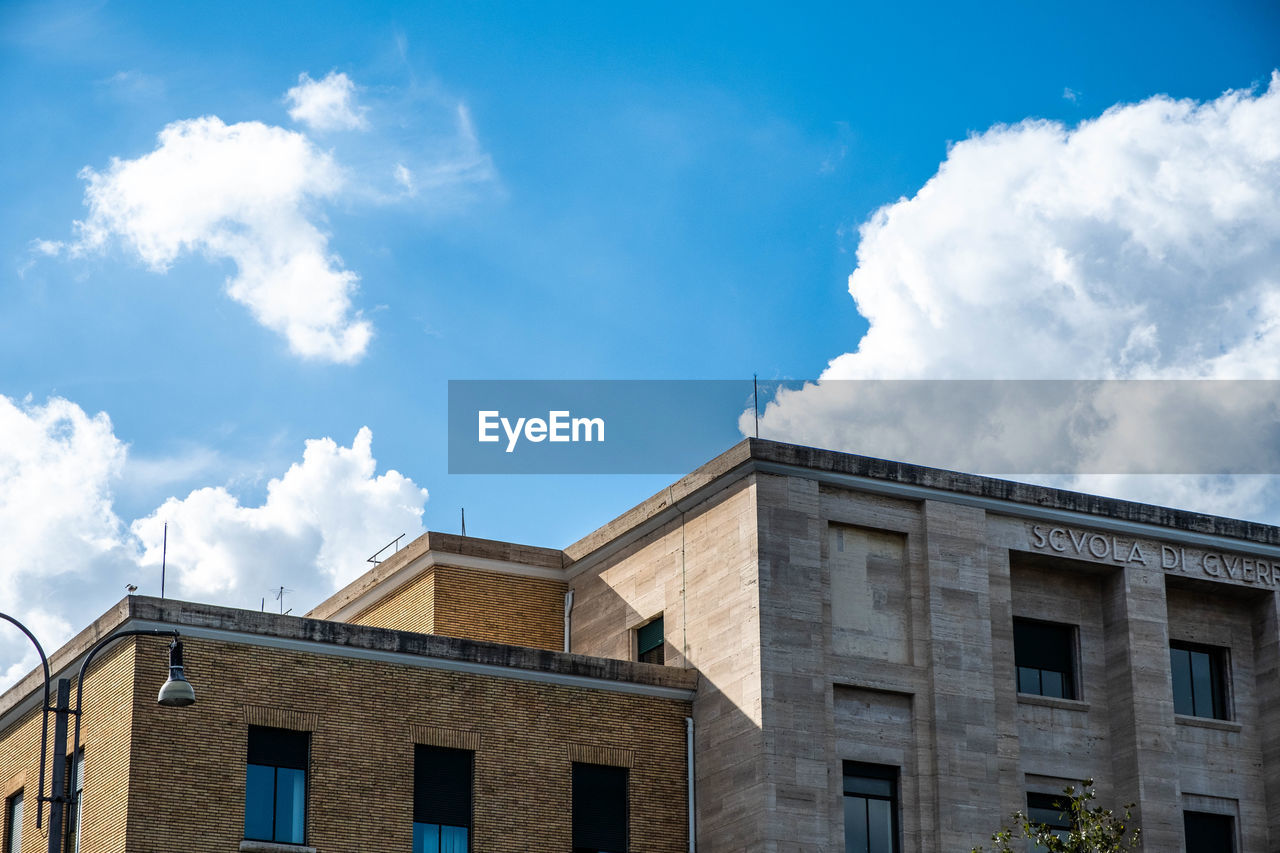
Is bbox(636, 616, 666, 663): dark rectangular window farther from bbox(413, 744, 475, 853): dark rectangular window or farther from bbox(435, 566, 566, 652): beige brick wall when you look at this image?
bbox(413, 744, 475, 853): dark rectangular window

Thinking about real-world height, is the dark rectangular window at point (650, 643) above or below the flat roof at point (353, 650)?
above

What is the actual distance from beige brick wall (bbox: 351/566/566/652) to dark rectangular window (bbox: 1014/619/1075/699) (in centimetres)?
1050

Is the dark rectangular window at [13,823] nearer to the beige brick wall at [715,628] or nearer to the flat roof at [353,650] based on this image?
the flat roof at [353,650]

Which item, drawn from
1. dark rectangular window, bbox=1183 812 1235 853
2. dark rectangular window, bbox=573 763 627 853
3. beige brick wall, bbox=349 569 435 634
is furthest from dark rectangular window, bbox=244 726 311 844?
dark rectangular window, bbox=1183 812 1235 853

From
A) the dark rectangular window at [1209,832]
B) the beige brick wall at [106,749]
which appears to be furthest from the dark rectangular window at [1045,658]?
the beige brick wall at [106,749]

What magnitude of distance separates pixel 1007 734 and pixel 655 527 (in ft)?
28.3

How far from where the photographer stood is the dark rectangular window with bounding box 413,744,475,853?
1364 inches

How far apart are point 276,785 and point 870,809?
38.1 feet

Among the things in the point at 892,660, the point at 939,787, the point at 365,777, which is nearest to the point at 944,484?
the point at 892,660

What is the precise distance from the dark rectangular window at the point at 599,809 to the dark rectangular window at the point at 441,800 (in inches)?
92.4

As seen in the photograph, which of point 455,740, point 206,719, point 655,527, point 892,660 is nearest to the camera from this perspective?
point 206,719

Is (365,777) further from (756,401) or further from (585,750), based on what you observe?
(756,401)

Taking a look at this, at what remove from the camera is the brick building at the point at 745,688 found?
110 ft

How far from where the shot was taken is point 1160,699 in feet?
131
